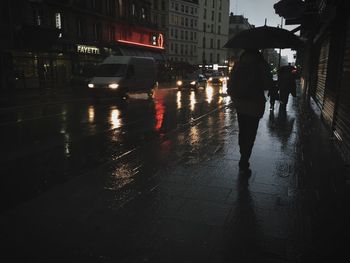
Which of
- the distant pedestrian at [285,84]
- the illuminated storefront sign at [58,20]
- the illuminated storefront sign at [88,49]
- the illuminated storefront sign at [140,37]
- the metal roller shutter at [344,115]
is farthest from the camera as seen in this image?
the illuminated storefront sign at [140,37]

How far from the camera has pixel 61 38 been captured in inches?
1334

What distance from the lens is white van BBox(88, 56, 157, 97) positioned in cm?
1800

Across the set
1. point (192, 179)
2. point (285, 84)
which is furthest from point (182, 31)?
point (192, 179)

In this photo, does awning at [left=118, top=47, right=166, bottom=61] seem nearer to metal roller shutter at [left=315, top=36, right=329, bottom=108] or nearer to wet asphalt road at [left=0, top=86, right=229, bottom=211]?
metal roller shutter at [left=315, top=36, right=329, bottom=108]

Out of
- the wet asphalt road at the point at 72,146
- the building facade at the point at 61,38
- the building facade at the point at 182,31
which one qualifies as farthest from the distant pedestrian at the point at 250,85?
the building facade at the point at 182,31

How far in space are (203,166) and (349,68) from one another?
3919 millimetres

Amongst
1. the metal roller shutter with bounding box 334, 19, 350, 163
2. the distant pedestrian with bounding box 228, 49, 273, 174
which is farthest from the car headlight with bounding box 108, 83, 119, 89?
the distant pedestrian with bounding box 228, 49, 273, 174

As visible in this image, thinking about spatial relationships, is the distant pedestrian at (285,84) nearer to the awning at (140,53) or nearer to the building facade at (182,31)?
the awning at (140,53)

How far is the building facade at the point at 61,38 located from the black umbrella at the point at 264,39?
2524cm

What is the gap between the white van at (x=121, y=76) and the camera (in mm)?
18000

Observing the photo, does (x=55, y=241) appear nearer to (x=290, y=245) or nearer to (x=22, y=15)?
(x=290, y=245)

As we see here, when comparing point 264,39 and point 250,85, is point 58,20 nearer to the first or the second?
point 264,39

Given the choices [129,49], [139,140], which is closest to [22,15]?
[129,49]

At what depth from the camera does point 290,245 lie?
136 inches
